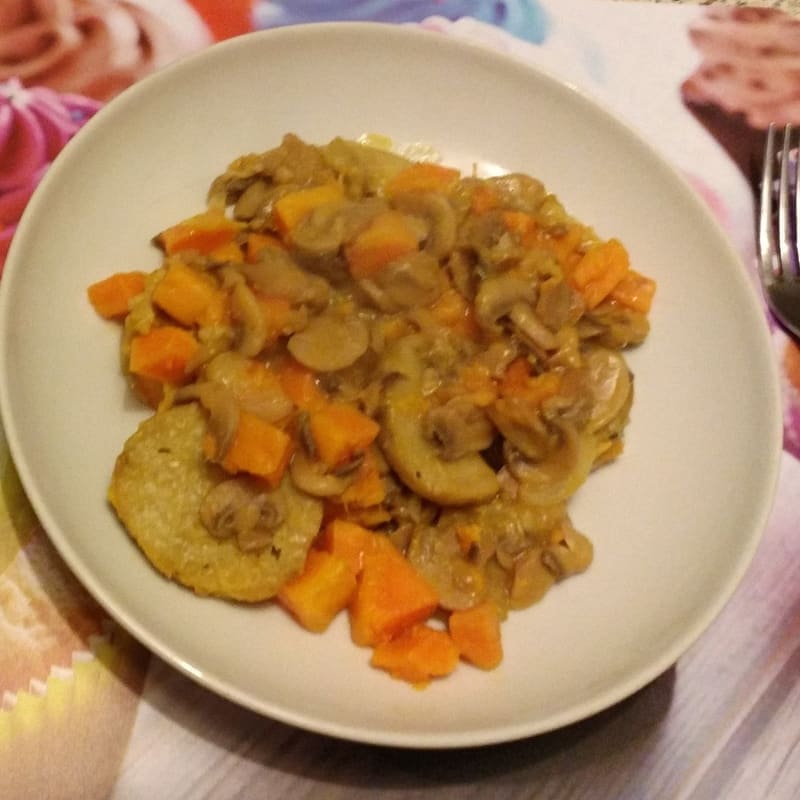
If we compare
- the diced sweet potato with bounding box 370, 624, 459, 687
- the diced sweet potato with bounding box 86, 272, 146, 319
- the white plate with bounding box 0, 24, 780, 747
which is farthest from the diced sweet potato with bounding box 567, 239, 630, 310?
the diced sweet potato with bounding box 86, 272, 146, 319

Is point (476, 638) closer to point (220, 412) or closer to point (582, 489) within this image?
point (582, 489)

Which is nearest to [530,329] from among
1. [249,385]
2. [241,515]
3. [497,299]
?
[497,299]

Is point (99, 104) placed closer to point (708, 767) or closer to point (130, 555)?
point (130, 555)

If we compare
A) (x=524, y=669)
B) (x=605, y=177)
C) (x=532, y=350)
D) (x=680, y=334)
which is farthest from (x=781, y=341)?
(x=524, y=669)

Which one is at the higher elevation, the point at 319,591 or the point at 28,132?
the point at 28,132

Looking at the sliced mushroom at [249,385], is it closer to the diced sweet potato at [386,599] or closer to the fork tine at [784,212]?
the diced sweet potato at [386,599]

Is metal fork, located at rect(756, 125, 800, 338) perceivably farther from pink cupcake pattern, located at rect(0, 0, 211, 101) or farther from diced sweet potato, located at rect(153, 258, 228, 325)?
pink cupcake pattern, located at rect(0, 0, 211, 101)

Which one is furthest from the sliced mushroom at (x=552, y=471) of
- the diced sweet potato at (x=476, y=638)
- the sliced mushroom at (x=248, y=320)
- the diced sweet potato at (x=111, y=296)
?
the diced sweet potato at (x=111, y=296)
